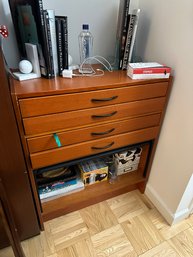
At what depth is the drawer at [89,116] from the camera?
812mm

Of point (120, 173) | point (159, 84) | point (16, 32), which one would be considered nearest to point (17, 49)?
point (16, 32)

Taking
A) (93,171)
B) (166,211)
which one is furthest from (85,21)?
(166,211)

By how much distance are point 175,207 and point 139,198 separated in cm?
30

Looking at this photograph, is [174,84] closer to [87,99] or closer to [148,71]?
[148,71]

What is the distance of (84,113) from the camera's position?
2.90 feet

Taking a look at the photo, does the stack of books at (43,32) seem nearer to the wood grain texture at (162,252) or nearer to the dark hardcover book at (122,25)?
the dark hardcover book at (122,25)

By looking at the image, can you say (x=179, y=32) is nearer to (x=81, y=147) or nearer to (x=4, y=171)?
(x=81, y=147)

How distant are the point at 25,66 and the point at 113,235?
1128 mm

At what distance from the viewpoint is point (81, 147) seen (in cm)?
98

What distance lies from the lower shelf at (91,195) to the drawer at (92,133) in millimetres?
486

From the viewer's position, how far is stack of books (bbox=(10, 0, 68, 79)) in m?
0.78

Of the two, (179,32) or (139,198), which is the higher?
(179,32)

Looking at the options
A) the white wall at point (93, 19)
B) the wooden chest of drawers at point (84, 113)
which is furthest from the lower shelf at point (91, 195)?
the white wall at point (93, 19)

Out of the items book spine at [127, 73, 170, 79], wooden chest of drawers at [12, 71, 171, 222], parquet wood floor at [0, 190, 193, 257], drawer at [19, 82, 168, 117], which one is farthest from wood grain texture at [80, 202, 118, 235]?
book spine at [127, 73, 170, 79]
